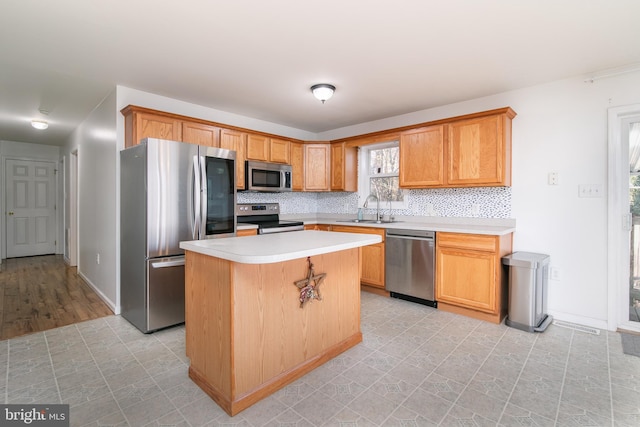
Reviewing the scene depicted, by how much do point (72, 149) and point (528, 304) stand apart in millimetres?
6903

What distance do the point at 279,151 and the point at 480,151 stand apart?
8.51ft

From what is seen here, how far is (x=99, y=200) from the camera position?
3836 mm

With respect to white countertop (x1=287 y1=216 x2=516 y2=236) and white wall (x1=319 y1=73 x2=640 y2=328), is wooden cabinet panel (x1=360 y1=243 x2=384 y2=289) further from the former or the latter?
white wall (x1=319 y1=73 x2=640 y2=328)

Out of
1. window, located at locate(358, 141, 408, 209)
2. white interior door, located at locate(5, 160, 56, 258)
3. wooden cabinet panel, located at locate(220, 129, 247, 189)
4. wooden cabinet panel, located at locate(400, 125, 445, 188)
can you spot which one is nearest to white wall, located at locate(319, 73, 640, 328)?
wooden cabinet panel, located at locate(400, 125, 445, 188)

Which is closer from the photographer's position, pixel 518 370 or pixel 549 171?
pixel 518 370

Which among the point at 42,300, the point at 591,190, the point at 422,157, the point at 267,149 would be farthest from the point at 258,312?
the point at 42,300

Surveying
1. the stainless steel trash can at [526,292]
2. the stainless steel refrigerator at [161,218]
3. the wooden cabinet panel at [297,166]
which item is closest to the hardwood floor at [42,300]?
the stainless steel refrigerator at [161,218]

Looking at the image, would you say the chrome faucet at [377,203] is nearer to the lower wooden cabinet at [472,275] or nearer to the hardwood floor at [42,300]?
the lower wooden cabinet at [472,275]

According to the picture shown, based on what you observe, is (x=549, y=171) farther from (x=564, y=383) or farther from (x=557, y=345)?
(x=564, y=383)

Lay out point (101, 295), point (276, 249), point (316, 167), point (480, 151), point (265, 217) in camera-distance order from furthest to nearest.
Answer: point (316, 167)
point (265, 217)
point (101, 295)
point (480, 151)
point (276, 249)

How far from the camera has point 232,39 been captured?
2.34m

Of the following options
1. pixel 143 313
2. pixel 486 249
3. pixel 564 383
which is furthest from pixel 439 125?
pixel 143 313

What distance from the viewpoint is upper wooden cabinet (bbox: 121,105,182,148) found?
3.06 metres

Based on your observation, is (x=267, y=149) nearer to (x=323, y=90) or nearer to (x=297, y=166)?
(x=297, y=166)
